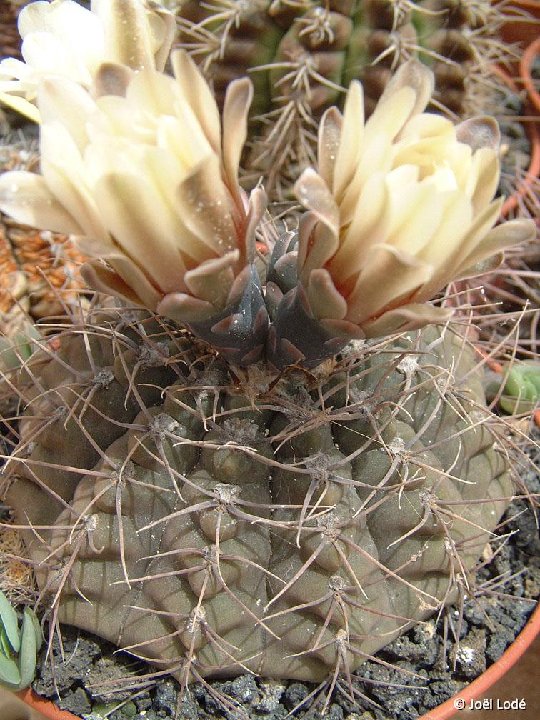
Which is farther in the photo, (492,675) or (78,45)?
(492,675)

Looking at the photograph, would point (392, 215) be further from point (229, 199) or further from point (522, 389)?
point (522, 389)

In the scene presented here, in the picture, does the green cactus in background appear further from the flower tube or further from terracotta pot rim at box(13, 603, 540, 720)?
the flower tube

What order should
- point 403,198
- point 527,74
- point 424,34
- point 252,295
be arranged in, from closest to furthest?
point 403,198 → point 252,295 → point 424,34 → point 527,74

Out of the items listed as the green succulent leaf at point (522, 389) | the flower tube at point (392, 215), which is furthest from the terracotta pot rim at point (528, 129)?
the flower tube at point (392, 215)

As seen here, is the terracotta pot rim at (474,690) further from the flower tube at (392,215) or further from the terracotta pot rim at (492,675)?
the flower tube at (392,215)

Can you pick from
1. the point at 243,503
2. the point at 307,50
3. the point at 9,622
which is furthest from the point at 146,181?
the point at 307,50

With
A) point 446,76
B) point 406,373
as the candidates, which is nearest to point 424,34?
point 446,76

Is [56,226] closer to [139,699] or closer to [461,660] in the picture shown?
[139,699]
